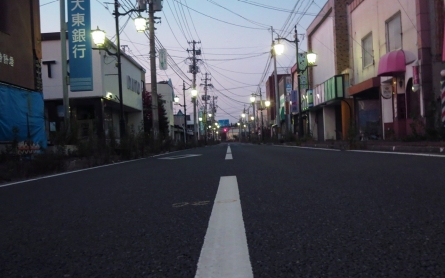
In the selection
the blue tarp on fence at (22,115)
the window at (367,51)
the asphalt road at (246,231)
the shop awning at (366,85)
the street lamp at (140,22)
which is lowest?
the asphalt road at (246,231)

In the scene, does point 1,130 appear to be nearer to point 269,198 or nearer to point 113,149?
point 113,149

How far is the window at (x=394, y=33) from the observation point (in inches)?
847

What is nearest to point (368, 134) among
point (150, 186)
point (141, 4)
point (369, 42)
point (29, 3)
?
point (369, 42)

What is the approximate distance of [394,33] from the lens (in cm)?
2219

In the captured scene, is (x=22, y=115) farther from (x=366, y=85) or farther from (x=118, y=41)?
(x=366, y=85)

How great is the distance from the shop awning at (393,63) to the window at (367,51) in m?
4.77

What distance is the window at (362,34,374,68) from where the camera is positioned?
26.2 metres

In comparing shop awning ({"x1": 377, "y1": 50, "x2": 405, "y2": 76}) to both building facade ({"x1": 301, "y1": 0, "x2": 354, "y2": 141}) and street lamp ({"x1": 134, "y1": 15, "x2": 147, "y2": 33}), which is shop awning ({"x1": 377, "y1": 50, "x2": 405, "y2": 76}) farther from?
street lamp ({"x1": 134, "y1": 15, "x2": 147, "y2": 33})

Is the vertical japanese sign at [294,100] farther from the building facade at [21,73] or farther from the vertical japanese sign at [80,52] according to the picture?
the building facade at [21,73]

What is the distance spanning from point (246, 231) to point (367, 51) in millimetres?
26017

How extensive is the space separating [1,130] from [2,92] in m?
1.31

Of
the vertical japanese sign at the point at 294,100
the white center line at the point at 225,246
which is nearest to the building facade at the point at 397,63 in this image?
the white center line at the point at 225,246

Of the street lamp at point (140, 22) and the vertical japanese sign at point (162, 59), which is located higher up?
the street lamp at point (140, 22)

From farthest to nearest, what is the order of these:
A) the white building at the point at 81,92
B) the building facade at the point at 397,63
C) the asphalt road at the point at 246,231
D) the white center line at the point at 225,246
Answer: the white building at the point at 81,92 → the building facade at the point at 397,63 → the asphalt road at the point at 246,231 → the white center line at the point at 225,246
